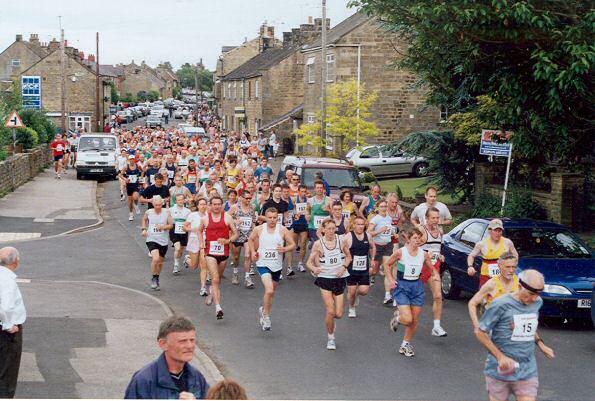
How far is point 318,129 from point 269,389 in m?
26.7

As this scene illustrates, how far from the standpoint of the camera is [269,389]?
9922 mm

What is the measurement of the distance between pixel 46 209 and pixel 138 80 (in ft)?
495

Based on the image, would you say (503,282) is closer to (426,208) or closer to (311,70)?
(426,208)

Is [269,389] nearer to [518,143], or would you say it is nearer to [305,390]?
[305,390]

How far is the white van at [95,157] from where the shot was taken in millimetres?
38469

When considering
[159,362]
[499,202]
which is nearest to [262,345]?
[159,362]

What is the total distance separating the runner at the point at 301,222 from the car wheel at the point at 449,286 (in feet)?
11.4

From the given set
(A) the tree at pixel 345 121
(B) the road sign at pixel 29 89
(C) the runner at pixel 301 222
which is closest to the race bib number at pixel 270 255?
(C) the runner at pixel 301 222

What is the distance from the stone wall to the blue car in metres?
18.6

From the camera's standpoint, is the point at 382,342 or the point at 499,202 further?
the point at 499,202

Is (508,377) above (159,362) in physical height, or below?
below

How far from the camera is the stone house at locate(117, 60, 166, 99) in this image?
172 meters

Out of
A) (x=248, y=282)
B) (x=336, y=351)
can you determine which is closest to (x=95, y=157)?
(x=248, y=282)

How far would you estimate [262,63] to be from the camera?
68750 mm
